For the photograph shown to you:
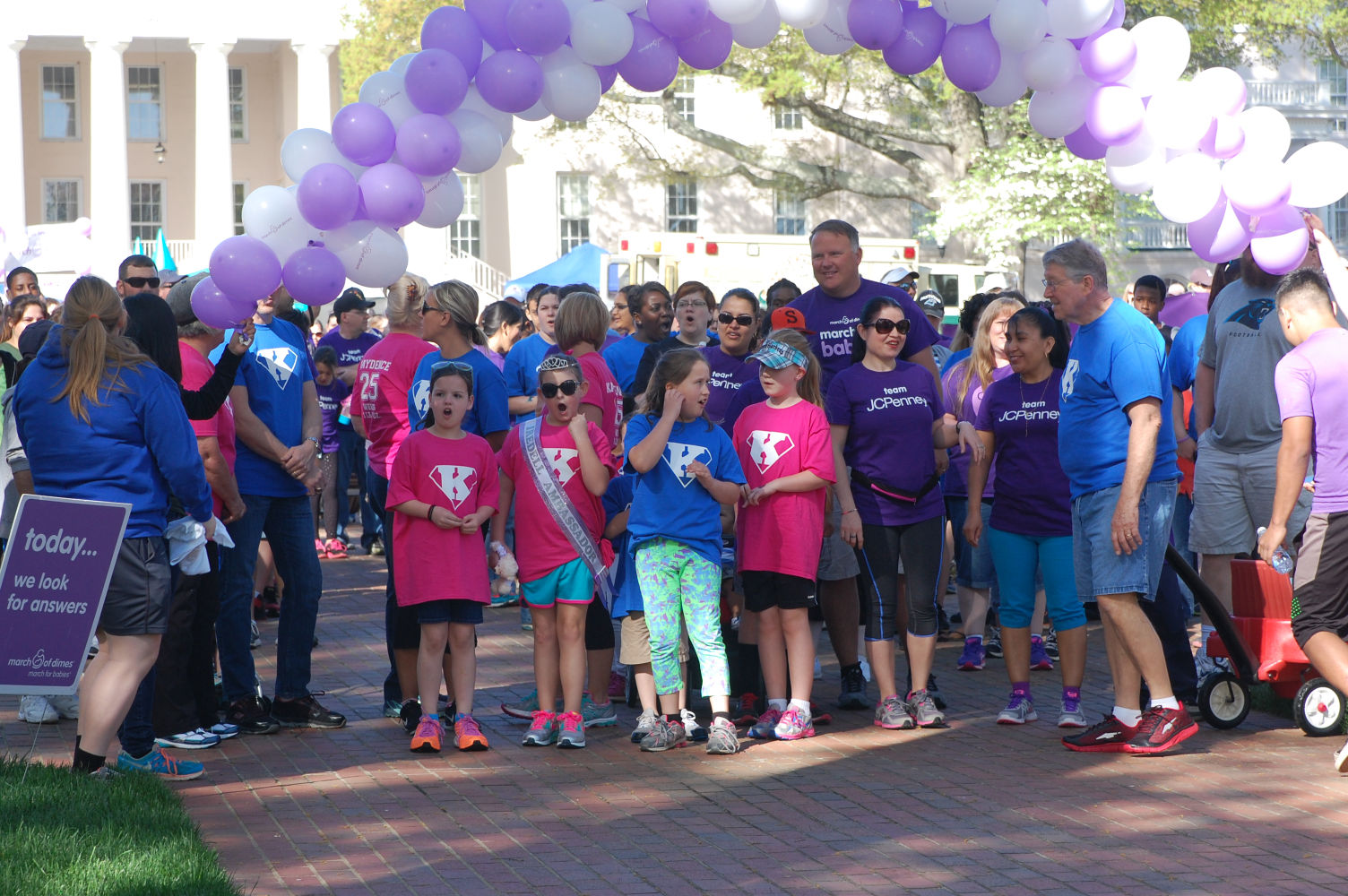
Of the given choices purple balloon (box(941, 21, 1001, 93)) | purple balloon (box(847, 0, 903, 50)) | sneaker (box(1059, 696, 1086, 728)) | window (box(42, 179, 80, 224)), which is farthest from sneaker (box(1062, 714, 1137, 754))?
window (box(42, 179, 80, 224))

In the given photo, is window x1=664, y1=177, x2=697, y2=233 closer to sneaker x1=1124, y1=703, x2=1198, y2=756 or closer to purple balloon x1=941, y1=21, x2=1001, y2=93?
purple balloon x1=941, y1=21, x2=1001, y2=93

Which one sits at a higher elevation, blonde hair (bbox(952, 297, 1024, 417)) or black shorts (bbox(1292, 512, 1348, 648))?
blonde hair (bbox(952, 297, 1024, 417))

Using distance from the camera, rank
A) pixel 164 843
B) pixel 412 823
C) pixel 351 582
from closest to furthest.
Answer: pixel 164 843, pixel 412 823, pixel 351 582

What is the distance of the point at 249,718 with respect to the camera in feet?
24.7

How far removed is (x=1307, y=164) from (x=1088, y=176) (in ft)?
79.7

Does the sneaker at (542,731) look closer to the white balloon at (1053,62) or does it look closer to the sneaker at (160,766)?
the sneaker at (160,766)

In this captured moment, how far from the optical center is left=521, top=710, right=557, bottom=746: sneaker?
7262 mm

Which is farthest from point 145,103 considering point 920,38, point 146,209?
point 920,38

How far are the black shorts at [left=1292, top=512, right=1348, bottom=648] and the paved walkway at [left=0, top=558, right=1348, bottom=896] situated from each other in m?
0.64

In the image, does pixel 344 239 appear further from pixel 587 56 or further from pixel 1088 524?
pixel 1088 524

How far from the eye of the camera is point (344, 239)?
7.04 meters

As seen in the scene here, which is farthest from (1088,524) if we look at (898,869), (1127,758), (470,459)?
(470,459)

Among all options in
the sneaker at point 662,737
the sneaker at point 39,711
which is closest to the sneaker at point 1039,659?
the sneaker at point 662,737

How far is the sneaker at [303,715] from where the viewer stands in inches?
303
